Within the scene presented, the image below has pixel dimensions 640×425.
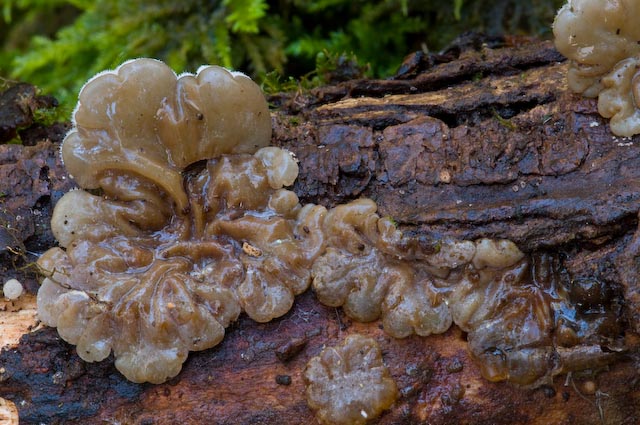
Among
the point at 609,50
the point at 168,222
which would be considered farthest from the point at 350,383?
the point at 609,50

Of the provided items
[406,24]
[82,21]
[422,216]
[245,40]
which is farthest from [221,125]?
A: [82,21]

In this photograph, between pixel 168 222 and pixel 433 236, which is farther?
pixel 168 222

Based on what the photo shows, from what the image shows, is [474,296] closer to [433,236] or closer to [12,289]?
[433,236]

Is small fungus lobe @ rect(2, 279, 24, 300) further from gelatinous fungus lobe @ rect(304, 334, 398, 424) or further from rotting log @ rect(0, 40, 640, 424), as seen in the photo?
gelatinous fungus lobe @ rect(304, 334, 398, 424)

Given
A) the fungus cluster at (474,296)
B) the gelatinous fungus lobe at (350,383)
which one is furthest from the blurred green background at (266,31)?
the gelatinous fungus lobe at (350,383)

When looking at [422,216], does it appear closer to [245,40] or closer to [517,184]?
[517,184]

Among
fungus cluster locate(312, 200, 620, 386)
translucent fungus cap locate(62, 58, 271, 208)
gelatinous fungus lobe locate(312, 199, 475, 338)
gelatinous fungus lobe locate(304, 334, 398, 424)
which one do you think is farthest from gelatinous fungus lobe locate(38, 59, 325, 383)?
gelatinous fungus lobe locate(304, 334, 398, 424)
